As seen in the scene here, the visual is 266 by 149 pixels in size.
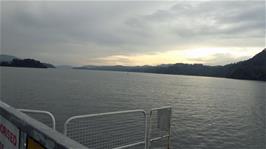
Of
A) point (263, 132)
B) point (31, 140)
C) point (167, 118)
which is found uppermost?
point (31, 140)

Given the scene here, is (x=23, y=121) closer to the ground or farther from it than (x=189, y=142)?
farther from it

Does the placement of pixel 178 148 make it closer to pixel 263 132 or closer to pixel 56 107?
pixel 263 132

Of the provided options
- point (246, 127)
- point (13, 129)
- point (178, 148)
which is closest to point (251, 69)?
point (246, 127)

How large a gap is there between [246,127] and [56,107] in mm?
20316

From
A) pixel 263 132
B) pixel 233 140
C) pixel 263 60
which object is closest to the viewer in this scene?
pixel 233 140

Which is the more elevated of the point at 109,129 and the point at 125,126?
the point at 125,126

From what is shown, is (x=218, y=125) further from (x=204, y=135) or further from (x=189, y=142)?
(x=189, y=142)

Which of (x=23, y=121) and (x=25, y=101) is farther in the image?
(x=25, y=101)

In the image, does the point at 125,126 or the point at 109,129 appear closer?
the point at 125,126

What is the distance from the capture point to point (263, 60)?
17488cm

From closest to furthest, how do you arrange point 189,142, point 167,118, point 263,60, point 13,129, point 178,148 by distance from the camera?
1. point 13,129
2. point 167,118
3. point 178,148
4. point 189,142
5. point 263,60

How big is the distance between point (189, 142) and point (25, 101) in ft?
74.5

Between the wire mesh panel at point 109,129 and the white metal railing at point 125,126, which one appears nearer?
the white metal railing at point 125,126

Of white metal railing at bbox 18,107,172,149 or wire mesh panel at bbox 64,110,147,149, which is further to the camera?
wire mesh panel at bbox 64,110,147,149
